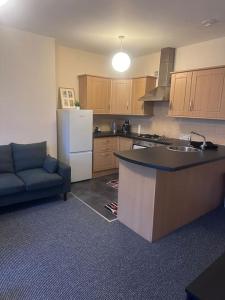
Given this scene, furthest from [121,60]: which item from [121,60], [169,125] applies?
[169,125]

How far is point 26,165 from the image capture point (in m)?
3.57

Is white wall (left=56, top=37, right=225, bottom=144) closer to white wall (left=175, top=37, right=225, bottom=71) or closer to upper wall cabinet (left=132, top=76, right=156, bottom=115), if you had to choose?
white wall (left=175, top=37, right=225, bottom=71)

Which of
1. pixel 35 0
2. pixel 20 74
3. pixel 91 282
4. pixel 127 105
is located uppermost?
pixel 35 0

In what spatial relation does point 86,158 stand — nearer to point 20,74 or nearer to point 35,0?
point 20,74

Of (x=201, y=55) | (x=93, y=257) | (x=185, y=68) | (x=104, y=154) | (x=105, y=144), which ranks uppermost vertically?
(x=201, y=55)

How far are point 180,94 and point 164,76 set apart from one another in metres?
0.70

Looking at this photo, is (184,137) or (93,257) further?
(184,137)

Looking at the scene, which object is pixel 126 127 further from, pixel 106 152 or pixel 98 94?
pixel 98 94

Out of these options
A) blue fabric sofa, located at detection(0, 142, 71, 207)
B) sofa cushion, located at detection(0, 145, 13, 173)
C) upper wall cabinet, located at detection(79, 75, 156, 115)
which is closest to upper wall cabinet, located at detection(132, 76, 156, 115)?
upper wall cabinet, located at detection(79, 75, 156, 115)

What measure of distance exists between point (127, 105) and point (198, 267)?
11.7ft

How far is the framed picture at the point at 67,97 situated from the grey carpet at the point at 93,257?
2331 mm

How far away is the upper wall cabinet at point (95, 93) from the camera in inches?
178

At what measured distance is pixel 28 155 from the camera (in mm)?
3605

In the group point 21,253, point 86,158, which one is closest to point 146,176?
point 21,253
